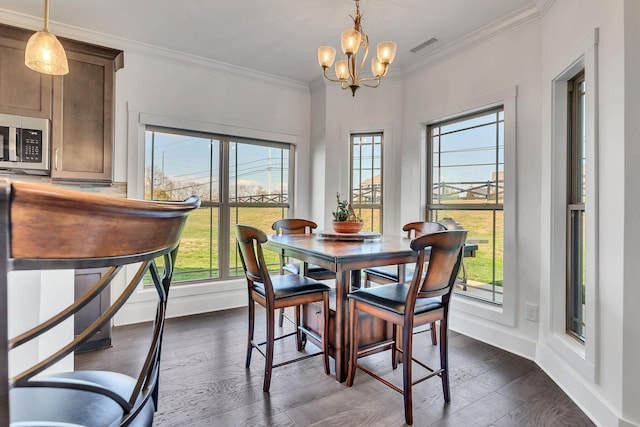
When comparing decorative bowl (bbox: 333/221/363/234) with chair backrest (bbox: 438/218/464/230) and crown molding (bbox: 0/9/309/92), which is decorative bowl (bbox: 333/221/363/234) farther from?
crown molding (bbox: 0/9/309/92)

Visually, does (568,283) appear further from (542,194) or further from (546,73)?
(546,73)

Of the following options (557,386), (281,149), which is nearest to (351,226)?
(557,386)

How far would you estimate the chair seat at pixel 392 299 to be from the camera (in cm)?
189

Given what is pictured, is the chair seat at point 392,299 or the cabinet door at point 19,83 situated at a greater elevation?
the cabinet door at point 19,83

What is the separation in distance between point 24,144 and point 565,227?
400 centimetres

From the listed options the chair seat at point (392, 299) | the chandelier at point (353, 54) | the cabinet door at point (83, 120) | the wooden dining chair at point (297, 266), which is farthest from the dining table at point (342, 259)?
the cabinet door at point (83, 120)

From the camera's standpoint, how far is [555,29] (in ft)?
7.92

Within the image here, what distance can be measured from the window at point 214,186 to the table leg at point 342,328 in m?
2.05

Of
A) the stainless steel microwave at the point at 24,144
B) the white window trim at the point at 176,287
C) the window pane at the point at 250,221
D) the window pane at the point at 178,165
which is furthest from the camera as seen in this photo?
the window pane at the point at 250,221

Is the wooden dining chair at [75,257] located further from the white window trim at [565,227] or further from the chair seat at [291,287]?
the white window trim at [565,227]

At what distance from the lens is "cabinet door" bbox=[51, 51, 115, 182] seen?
2699mm

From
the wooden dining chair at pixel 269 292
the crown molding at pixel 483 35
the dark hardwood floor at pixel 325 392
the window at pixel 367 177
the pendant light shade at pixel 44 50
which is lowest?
the dark hardwood floor at pixel 325 392

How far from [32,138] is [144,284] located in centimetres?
160

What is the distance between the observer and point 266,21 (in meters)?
2.97
